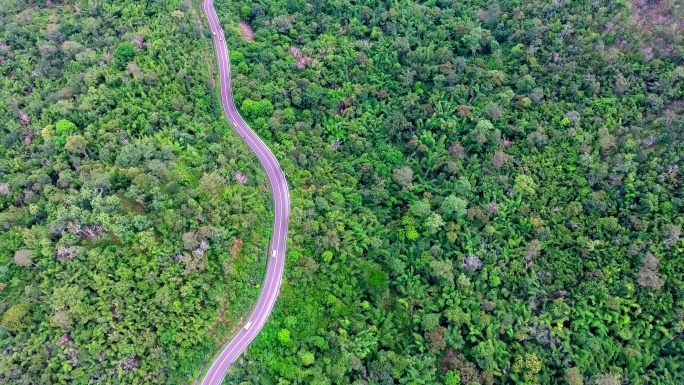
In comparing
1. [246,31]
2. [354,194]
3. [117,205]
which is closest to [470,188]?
[354,194]

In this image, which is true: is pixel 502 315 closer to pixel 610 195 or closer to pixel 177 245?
pixel 610 195

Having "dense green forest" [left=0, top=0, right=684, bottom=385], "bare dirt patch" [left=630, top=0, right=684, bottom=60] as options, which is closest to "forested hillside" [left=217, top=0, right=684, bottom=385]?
"dense green forest" [left=0, top=0, right=684, bottom=385]

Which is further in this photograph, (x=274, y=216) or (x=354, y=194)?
(x=354, y=194)

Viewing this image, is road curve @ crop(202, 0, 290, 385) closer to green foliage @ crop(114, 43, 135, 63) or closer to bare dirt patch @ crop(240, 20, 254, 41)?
bare dirt patch @ crop(240, 20, 254, 41)

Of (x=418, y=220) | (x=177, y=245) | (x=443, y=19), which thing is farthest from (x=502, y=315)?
(x=443, y=19)

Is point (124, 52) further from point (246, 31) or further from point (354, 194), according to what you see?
point (354, 194)

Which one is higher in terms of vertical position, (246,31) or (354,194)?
(246,31)
